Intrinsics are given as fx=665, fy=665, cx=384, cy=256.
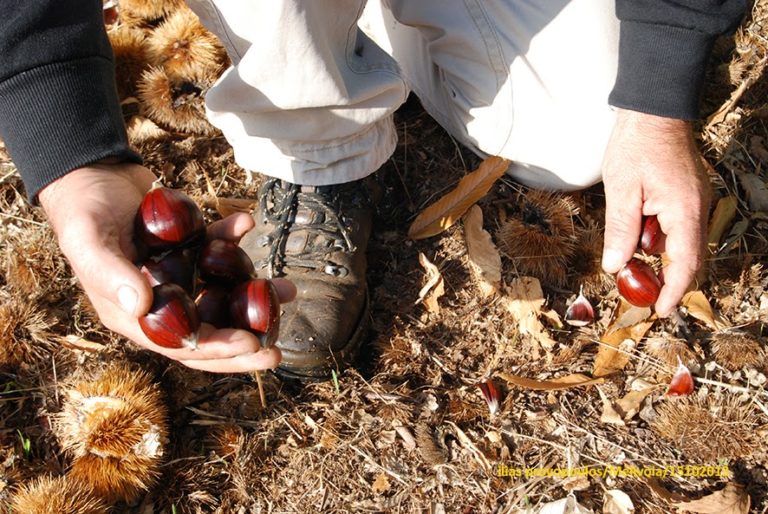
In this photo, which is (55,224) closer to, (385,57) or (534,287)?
(385,57)

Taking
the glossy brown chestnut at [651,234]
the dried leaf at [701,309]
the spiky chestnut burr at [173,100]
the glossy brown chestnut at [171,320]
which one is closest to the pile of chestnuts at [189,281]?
the glossy brown chestnut at [171,320]

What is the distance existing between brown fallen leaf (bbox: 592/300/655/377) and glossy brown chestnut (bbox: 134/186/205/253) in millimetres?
1128

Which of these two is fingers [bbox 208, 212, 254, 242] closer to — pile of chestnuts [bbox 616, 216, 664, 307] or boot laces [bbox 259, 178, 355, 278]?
boot laces [bbox 259, 178, 355, 278]

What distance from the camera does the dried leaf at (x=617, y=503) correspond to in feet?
5.03

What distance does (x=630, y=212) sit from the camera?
58.9 inches

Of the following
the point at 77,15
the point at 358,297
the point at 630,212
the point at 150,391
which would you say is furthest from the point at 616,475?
the point at 77,15

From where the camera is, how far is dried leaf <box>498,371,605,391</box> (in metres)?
1.74

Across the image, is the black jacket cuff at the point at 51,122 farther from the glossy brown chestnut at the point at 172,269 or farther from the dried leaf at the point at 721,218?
the dried leaf at the point at 721,218

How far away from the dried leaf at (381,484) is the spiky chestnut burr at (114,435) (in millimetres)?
523

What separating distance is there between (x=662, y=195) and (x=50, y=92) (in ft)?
4.30

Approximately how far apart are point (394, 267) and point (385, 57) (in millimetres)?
628

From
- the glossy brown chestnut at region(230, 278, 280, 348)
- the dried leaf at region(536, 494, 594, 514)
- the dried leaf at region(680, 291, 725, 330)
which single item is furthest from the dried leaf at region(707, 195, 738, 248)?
the glossy brown chestnut at region(230, 278, 280, 348)

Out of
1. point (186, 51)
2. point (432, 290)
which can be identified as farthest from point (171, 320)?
point (186, 51)

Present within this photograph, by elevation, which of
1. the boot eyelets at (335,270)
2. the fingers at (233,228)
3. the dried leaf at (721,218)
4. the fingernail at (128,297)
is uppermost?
the fingernail at (128,297)
